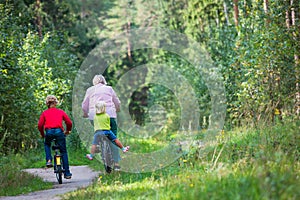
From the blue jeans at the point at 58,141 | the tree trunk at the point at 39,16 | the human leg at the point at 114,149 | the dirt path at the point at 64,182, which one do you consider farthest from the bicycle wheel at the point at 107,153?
the tree trunk at the point at 39,16

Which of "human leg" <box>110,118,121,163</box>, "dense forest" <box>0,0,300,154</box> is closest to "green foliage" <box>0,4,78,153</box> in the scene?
"dense forest" <box>0,0,300,154</box>

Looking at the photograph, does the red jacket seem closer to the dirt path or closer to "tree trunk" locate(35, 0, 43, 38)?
the dirt path

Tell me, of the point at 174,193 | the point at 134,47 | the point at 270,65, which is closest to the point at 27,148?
the point at 270,65

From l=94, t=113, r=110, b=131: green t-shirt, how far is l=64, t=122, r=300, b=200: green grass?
1.21 metres

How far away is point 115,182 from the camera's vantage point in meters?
8.33

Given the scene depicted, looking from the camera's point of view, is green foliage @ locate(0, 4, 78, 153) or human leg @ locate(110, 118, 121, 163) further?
green foliage @ locate(0, 4, 78, 153)

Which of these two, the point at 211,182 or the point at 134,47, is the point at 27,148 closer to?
the point at 211,182

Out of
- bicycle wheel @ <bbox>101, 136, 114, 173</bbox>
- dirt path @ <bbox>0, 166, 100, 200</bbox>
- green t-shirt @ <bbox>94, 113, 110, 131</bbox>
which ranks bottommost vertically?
dirt path @ <bbox>0, 166, 100, 200</bbox>

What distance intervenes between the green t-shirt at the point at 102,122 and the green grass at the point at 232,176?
1.21 meters

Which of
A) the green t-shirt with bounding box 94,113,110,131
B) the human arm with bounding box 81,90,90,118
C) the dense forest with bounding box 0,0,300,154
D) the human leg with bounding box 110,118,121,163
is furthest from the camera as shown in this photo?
the dense forest with bounding box 0,0,300,154

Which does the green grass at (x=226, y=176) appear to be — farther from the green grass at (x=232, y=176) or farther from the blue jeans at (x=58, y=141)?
the blue jeans at (x=58, y=141)

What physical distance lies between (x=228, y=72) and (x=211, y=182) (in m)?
16.6

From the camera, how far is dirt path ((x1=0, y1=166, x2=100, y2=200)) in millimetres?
8975

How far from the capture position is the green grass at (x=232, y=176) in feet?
16.6
